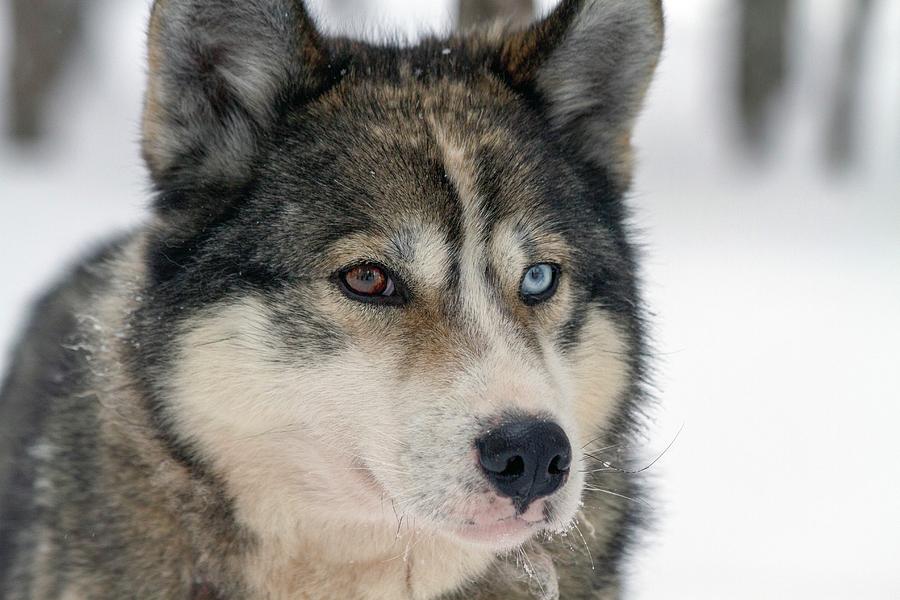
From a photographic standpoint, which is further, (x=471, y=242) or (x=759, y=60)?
(x=759, y=60)

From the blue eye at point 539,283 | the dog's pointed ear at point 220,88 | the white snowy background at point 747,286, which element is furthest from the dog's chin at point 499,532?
the dog's pointed ear at point 220,88

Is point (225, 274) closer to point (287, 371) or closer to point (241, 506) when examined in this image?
point (287, 371)

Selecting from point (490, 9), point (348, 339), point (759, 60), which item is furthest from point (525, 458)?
point (759, 60)

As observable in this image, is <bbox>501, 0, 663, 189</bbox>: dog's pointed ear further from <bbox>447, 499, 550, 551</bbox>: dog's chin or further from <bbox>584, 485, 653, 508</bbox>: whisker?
<bbox>447, 499, 550, 551</bbox>: dog's chin

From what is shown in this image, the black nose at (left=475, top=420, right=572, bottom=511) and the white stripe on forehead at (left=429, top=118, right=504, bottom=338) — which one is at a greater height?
the white stripe on forehead at (left=429, top=118, right=504, bottom=338)

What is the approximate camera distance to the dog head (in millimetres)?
2443

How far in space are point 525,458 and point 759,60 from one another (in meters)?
14.9

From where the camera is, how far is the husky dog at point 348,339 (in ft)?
8.27

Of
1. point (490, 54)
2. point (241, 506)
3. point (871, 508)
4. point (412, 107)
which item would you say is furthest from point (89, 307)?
point (871, 508)

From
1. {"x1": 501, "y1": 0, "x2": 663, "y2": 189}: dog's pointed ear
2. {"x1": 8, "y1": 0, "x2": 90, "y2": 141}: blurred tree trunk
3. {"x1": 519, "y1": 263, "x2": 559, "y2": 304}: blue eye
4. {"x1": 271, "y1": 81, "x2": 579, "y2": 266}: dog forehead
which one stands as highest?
{"x1": 501, "y1": 0, "x2": 663, "y2": 189}: dog's pointed ear

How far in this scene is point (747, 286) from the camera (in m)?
9.61

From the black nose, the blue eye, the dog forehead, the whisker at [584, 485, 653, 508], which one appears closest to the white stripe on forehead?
the dog forehead

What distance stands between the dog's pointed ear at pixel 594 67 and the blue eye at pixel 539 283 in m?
0.53

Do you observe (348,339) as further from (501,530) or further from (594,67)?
(594,67)
